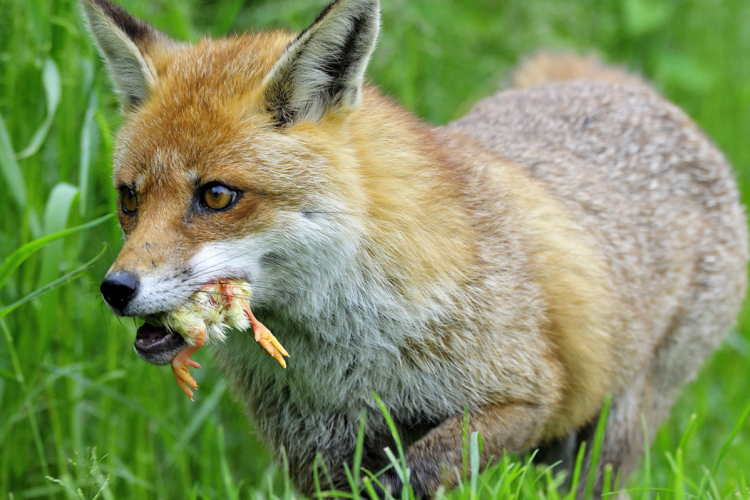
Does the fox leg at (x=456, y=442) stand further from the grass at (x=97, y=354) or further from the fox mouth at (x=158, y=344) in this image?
the fox mouth at (x=158, y=344)

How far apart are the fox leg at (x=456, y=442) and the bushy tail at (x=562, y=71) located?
4.09 meters

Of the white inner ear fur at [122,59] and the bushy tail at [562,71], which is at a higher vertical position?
the white inner ear fur at [122,59]

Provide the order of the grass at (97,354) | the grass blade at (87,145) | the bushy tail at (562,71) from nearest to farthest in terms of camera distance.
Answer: the grass at (97,354) → the grass blade at (87,145) → the bushy tail at (562,71)

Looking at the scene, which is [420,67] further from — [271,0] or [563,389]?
[563,389]

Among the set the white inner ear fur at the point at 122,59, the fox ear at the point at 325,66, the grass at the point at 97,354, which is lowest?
the grass at the point at 97,354

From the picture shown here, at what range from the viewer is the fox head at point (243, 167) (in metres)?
3.65

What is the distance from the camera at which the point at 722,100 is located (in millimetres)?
10289

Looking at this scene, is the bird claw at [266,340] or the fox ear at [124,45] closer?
the bird claw at [266,340]

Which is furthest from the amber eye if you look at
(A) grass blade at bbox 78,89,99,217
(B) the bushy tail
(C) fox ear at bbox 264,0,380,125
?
(B) the bushy tail

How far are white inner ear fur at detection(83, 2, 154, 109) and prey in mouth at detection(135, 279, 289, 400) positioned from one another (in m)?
1.33

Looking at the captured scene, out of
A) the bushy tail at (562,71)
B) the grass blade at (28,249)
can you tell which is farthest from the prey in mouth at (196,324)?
the bushy tail at (562,71)

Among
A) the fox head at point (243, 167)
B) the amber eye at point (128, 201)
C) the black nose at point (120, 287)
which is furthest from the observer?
the amber eye at point (128, 201)

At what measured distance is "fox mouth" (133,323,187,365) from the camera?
3.77 meters

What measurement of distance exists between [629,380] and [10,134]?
15.2 feet
